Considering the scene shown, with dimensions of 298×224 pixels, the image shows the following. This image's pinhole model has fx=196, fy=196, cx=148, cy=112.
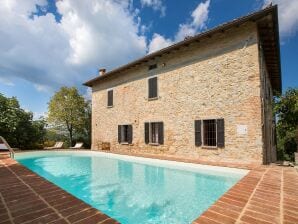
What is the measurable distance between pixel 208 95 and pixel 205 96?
0.16 meters

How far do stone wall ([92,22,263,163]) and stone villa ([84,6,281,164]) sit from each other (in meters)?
0.04

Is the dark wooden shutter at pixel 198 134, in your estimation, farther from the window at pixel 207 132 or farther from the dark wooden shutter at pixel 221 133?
the dark wooden shutter at pixel 221 133

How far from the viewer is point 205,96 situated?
31.1ft

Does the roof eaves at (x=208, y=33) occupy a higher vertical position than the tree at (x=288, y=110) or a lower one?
higher

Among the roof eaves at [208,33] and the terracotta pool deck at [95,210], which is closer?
the terracotta pool deck at [95,210]

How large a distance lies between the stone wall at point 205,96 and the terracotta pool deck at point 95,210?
3.61 metres

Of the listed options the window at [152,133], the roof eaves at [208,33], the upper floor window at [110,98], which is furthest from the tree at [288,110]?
the upper floor window at [110,98]

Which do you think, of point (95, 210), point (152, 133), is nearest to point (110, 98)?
point (152, 133)

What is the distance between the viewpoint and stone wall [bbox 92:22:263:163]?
26.6ft

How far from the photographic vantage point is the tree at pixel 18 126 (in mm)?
15537

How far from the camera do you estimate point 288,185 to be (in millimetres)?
4750

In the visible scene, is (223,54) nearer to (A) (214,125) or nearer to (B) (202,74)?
(B) (202,74)

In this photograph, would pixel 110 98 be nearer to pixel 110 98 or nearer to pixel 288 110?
pixel 110 98

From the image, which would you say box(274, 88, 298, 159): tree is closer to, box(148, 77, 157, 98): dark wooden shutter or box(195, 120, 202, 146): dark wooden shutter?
box(195, 120, 202, 146): dark wooden shutter
